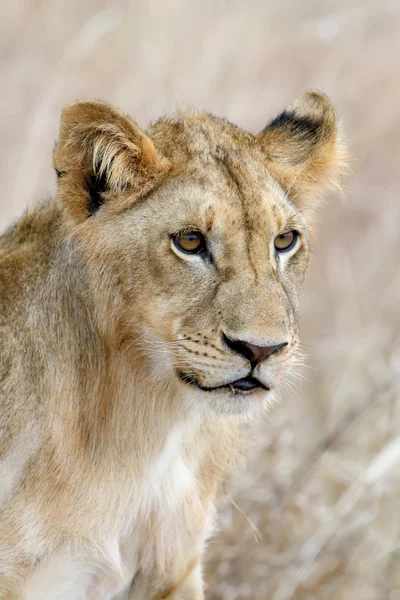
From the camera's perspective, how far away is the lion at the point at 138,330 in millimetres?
2822

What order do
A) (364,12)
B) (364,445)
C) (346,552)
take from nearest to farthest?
(346,552), (364,445), (364,12)

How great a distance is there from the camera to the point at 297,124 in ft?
11.2

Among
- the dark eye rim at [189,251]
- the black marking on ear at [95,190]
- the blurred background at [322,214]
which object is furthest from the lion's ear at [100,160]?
the blurred background at [322,214]

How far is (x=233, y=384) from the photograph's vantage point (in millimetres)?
2773

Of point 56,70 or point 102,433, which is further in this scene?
point 56,70

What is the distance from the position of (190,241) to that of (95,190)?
36cm

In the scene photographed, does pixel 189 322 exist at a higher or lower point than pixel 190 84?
lower

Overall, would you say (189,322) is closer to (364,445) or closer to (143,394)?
(143,394)

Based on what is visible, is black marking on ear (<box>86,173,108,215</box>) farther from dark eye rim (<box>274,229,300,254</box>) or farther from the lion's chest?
the lion's chest

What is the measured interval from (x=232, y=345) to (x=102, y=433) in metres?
0.68

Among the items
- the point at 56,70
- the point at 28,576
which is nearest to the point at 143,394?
the point at 28,576

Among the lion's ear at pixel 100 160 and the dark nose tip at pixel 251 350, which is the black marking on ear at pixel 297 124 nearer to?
the lion's ear at pixel 100 160

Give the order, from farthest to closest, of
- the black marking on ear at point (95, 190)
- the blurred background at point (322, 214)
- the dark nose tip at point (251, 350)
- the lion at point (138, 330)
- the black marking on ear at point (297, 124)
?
the blurred background at point (322, 214) < the black marking on ear at point (297, 124) < the black marking on ear at point (95, 190) < the lion at point (138, 330) < the dark nose tip at point (251, 350)

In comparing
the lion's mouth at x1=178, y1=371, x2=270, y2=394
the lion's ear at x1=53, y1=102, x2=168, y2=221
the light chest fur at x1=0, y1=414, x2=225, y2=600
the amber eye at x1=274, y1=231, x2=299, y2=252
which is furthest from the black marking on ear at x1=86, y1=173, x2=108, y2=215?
the light chest fur at x1=0, y1=414, x2=225, y2=600
